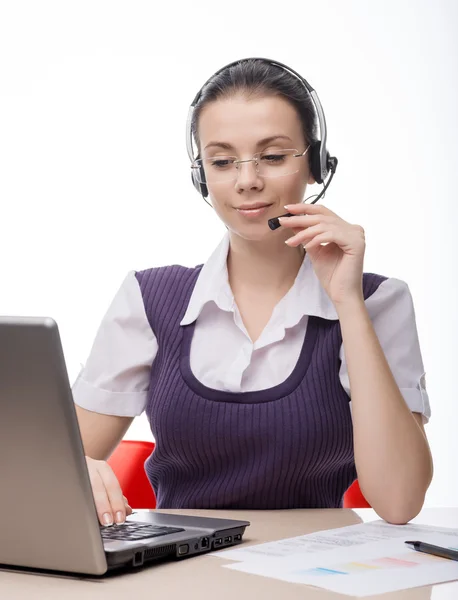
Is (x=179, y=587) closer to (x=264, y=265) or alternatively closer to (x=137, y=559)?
(x=137, y=559)

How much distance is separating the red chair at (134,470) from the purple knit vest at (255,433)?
0.18 meters

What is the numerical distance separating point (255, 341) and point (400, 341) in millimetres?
279

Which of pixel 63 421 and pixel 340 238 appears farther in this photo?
pixel 340 238

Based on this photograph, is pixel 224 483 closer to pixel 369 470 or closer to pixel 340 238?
pixel 369 470

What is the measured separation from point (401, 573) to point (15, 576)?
43cm

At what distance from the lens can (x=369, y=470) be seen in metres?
1.43

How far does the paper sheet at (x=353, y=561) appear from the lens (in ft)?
3.04

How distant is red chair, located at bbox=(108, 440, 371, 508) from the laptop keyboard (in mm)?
776

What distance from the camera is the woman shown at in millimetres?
1584

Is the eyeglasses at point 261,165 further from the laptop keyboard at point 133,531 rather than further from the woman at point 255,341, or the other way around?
the laptop keyboard at point 133,531

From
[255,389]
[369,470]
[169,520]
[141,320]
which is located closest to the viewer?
[169,520]

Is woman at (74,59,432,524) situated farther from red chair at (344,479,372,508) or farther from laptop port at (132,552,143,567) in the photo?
laptop port at (132,552,143,567)

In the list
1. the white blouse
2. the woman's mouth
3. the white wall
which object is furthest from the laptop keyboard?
the white wall

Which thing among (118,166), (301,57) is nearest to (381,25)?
(301,57)
